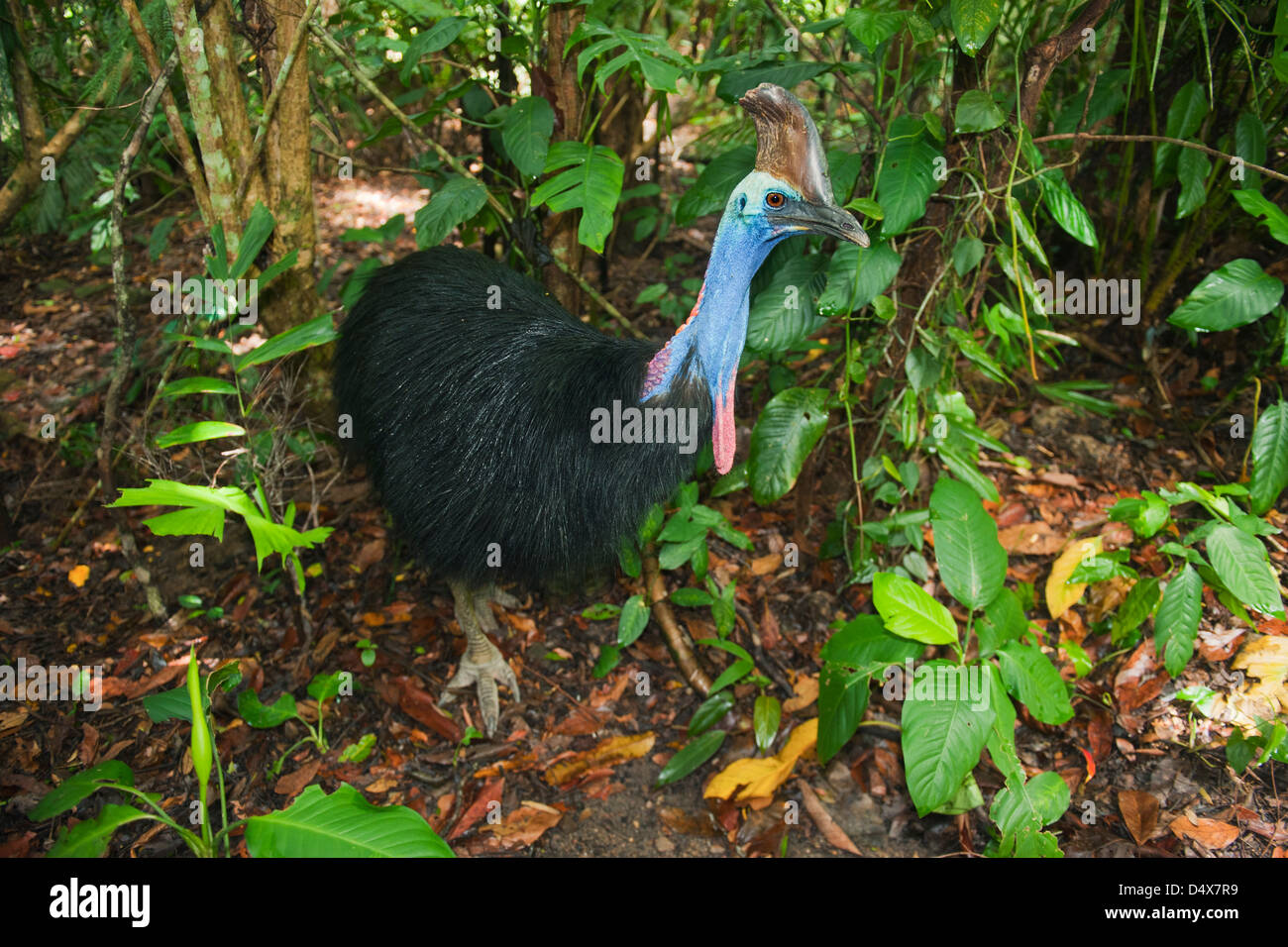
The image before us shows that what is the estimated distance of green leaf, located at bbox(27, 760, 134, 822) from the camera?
2.21m

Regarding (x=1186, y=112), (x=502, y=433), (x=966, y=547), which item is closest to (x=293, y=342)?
(x=502, y=433)

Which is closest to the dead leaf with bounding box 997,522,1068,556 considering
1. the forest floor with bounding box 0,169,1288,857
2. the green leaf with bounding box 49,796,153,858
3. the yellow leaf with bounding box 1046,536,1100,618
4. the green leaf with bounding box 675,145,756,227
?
the forest floor with bounding box 0,169,1288,857

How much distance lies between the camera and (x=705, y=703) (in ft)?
10.1

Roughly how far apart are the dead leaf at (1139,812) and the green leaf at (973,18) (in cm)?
226

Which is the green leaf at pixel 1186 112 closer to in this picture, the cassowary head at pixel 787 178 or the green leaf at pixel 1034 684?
the cassowary head at pixel 787 178

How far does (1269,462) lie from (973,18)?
1.86m

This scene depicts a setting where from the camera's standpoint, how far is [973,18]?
7.92 ft

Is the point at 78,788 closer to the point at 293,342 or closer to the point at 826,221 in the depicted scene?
the point at 293,342

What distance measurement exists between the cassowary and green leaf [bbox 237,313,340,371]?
283mm

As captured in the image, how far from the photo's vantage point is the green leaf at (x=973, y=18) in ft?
7.88

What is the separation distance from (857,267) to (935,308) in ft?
1.62

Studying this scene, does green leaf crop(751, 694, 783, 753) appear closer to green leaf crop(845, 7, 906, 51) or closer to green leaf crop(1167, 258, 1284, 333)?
green leaf crop(1167, 258, 1284, 333)
